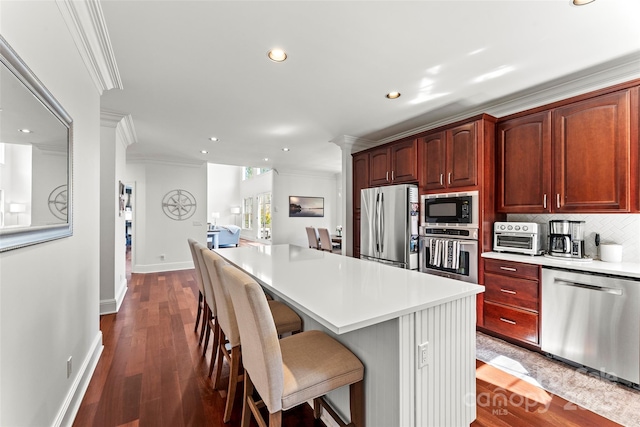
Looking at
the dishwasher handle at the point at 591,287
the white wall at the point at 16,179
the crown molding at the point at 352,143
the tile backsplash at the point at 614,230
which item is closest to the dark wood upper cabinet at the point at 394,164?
the crown molding at the point at 352,143

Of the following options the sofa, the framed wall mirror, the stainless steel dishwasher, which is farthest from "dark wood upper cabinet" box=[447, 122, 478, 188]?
the sofa

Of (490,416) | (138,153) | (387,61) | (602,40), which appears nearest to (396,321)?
(490,416)

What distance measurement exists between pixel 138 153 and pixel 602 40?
6686 mm

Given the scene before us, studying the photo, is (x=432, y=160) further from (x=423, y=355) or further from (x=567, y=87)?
(x=423, y=355)

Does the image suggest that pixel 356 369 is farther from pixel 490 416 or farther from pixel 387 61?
pixel 387 61

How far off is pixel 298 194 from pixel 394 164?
4519mm

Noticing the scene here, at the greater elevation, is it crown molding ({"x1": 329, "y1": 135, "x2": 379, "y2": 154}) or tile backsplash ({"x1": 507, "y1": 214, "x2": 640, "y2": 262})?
crown molding ({"x1": 329, "y1": 135, "x2": 379, "y2": 154})

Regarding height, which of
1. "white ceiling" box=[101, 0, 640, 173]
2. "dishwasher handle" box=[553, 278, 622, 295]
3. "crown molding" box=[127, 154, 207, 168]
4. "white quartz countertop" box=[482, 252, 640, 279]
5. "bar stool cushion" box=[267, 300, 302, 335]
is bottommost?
"bar stool cushion" box=[267, 300, 302, 335]

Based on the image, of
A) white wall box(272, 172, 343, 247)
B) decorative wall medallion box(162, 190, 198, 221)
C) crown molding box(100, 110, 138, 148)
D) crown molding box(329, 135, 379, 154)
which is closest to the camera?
crown molding box(100, 110, 138, 148)

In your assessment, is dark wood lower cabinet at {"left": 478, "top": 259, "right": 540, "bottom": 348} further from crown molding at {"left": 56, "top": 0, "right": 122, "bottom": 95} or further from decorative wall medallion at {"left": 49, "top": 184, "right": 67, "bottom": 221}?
crown molding at {"left": 56, "top": 0, "right": 122, "bottom": 95}

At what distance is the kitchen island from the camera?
1.17 m

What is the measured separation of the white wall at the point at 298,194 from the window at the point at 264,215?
116 inches

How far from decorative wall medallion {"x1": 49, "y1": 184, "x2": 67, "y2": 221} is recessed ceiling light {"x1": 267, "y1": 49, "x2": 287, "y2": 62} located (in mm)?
1647

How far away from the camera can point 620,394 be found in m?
1.91
